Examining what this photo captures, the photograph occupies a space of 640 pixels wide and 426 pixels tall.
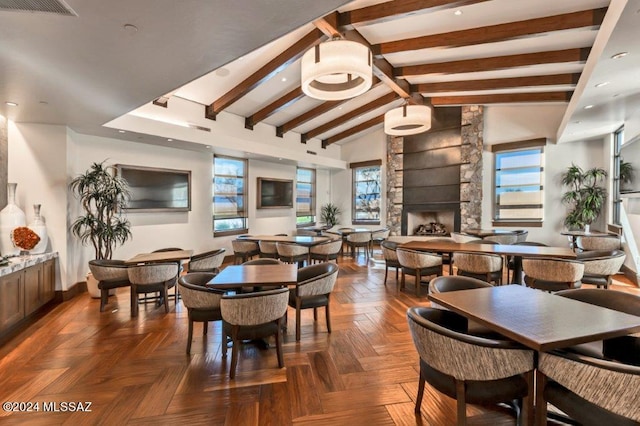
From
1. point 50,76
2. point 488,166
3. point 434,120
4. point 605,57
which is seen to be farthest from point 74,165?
point 488,166

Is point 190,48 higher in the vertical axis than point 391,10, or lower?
lower

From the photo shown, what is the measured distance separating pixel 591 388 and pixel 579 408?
0.18m

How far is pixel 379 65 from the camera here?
5430 millimetres

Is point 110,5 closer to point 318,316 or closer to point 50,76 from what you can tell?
point 50,76

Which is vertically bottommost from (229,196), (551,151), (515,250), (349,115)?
(515,250)

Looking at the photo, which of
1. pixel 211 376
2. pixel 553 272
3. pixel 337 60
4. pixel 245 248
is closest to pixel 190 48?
pixel 337 60

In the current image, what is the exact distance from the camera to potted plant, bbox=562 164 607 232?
634 centimetres

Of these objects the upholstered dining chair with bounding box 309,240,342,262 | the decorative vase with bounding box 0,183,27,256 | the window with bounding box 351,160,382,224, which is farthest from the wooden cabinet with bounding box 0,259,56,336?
the window with bounding box 351,160,382,224

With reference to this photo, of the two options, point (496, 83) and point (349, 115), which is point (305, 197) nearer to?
Answer: point (349, 115)

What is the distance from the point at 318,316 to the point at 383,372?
141 cm

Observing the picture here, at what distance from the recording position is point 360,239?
7.06 meters

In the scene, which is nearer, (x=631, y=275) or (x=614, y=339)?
(x=614, y=339)

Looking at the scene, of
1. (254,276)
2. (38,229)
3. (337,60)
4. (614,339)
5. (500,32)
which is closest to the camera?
(614,339)

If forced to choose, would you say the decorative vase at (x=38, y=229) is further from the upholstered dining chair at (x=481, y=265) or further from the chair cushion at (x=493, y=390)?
the upholstered dining chair at (x=481, y=265)
